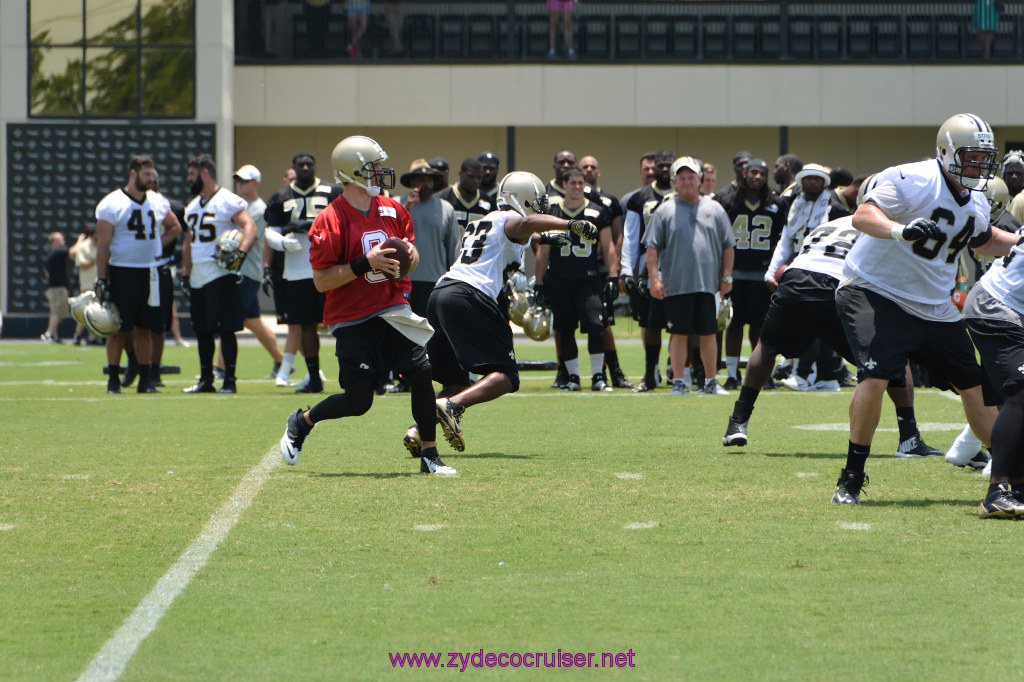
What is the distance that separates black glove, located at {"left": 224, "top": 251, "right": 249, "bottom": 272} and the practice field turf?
3.18m

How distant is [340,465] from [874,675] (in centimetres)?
481

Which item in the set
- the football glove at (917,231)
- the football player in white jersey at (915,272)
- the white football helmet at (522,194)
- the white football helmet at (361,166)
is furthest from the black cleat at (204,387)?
the football glove at (917,231)

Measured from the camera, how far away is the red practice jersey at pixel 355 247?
A: 755cm

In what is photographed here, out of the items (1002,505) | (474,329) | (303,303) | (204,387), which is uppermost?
(303,303)

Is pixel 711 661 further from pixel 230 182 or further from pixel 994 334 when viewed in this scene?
pixel 230 182

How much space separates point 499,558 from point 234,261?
7.83 metres

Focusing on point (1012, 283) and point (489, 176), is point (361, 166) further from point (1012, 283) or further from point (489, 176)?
point (489, 176)

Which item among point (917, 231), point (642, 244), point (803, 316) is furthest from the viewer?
point (642, 244)

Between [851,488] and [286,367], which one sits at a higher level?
[286,367]

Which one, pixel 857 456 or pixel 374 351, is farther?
pixel 374 351

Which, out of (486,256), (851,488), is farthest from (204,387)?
(851,488)

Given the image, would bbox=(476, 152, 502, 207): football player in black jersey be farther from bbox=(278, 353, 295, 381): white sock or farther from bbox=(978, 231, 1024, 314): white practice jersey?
bbox=(978, 231, 1024, 314): white practice jersey

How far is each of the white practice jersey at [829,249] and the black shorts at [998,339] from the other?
1.74 m

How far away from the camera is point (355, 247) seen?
7633 mm
